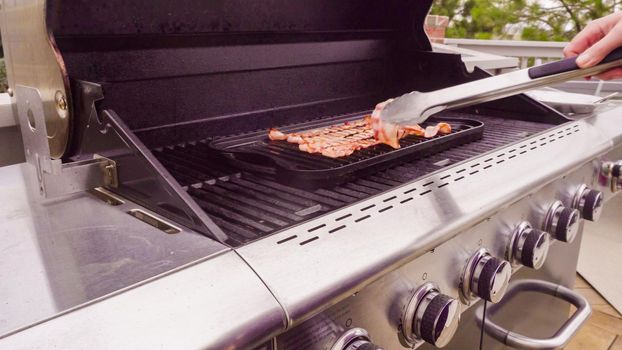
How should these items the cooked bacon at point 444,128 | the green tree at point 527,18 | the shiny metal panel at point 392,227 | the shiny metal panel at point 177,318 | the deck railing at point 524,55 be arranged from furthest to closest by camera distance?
the green tree at point 527,18, the deck railing at point 524,55, the cooked bacon at point 444,128, the shiny metal panel at point 392,227, the shiny metal panel at point 177,318

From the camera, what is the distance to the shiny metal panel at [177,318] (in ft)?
1.50

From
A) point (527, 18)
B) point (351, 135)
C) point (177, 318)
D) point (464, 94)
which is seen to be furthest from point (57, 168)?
point (527, 18)

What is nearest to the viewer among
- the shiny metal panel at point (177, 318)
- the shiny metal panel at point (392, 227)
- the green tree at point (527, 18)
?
the shiny metal panel at point (177, 318)

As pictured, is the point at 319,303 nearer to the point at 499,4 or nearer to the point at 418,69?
the point at 418,69

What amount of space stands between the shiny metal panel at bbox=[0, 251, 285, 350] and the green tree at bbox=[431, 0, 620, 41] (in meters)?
8.00

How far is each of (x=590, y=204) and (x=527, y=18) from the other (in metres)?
7.85

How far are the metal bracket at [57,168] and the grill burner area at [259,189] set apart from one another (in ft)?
0.44

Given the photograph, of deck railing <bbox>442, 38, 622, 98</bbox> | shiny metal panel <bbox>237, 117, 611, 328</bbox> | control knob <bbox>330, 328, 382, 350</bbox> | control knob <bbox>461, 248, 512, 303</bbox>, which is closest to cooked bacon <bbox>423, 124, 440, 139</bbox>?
shiny metal panel <bbox>237, 117, 611, 328</bbox>

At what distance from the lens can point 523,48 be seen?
3.62 metres

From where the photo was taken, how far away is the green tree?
7.29 meters

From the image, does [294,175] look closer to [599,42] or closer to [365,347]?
[365,347]

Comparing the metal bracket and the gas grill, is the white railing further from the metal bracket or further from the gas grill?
the metal bracket

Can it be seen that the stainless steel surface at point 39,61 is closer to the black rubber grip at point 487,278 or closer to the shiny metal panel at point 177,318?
the shiny metal panel at point 177,318

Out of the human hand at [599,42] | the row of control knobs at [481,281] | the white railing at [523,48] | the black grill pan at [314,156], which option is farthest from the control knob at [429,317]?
the white railing at [523,48]
